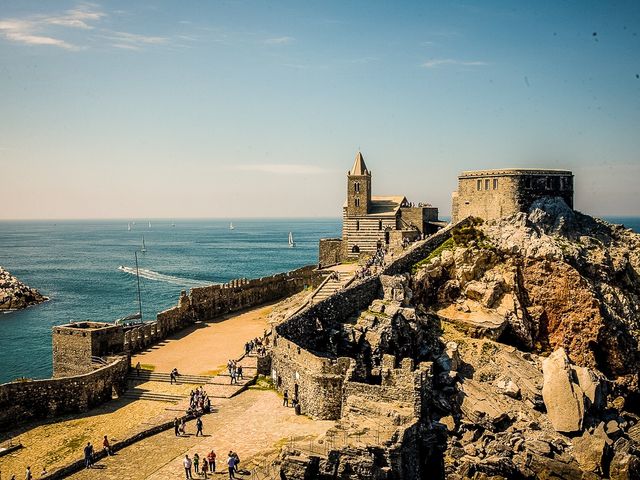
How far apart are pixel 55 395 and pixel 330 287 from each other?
18.1 metres

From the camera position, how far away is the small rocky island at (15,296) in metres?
72.8

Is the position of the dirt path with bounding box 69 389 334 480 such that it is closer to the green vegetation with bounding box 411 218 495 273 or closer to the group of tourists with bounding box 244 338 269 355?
the group of tourists with bounding box 244 338 269 355

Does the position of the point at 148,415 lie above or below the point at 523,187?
below

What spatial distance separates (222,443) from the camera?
22.3 m

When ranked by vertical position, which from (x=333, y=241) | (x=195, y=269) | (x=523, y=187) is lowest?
(x=195, y=269)

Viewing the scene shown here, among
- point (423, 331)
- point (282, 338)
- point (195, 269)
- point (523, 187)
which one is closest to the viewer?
point (282, 338)

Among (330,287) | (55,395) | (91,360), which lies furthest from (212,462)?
(330,287)

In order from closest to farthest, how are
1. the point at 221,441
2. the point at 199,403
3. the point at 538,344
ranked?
1. the point at 221,441
2. the point at 199,403
3. the point at 538,344

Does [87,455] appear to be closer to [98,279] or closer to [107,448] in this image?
[107,448]

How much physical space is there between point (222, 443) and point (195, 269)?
90888mm

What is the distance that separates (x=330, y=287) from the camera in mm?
39062

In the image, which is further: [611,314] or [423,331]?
[611,314]

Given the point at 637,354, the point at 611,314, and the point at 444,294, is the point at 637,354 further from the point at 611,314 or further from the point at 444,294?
the point at 444,294

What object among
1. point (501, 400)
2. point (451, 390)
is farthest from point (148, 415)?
point (501, 400)
